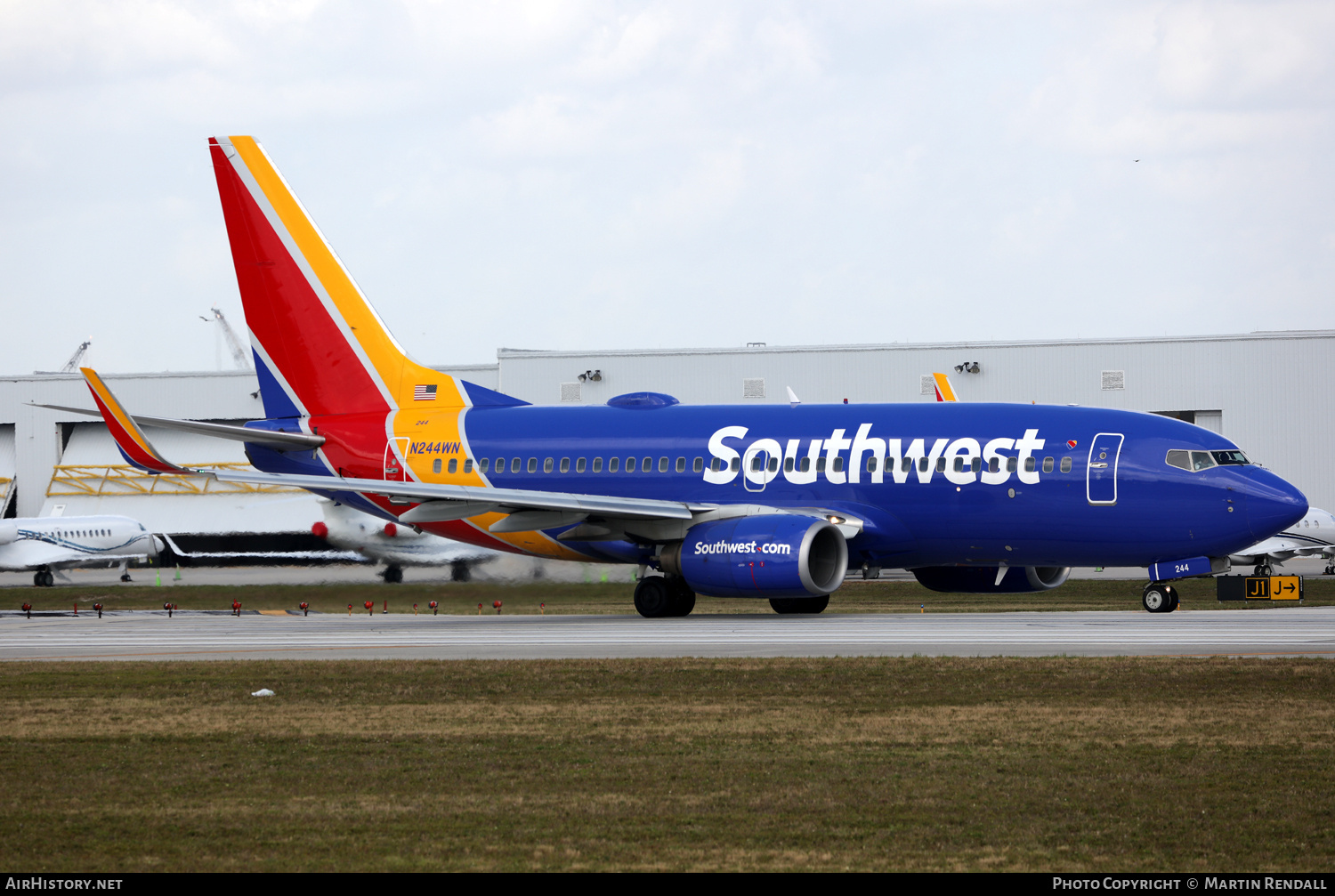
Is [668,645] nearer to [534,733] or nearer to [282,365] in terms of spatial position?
[534,733]

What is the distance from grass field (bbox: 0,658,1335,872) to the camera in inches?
337

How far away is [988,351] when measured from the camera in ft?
207

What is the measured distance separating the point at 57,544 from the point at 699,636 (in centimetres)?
4911

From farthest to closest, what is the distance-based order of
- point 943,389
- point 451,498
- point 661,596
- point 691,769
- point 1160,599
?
point 943,389
point 661,596
point 451,498
point 1160,599
point 691,769

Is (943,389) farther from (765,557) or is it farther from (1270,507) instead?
(1270,507)

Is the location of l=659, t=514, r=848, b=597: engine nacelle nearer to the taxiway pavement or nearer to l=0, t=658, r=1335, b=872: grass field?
the taxiway pavement

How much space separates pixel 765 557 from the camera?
27.1m

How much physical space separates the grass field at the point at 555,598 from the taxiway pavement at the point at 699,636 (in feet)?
2.30

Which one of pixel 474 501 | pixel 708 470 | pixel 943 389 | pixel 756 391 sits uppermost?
pixel 756 391

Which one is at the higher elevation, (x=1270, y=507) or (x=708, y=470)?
(x=708, y=470)

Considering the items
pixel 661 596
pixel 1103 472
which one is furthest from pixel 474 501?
pixel 1103 472

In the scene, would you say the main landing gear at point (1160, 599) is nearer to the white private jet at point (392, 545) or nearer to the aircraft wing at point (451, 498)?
the aircraft wing at point (451, 498)

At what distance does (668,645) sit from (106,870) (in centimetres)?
1389
